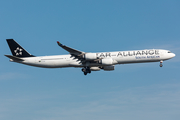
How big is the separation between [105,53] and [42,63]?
14590 mm

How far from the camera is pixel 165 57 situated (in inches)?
2394


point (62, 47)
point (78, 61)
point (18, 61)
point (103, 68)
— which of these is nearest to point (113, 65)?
point (103, 68)

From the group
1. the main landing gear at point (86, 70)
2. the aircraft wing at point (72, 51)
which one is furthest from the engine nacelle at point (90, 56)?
the main landing gear at point (86, 70)

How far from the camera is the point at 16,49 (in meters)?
66.1

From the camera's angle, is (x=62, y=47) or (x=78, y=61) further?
(x=78, y=61)

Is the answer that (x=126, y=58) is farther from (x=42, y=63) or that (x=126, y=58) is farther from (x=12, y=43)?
(x=12, y=43)

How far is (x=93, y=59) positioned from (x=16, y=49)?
64.6 feet

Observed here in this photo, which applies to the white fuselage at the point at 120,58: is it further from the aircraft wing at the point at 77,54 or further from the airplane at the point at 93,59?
the aircraft wing at the point at 77,54

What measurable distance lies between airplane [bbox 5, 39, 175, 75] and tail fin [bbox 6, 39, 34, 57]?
1147mm

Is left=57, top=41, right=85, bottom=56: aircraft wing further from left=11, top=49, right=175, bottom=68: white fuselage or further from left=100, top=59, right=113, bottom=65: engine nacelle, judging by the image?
left=100, top=59, right=113, bottom=65: engine nacelle

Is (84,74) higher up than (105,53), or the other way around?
(105,53)

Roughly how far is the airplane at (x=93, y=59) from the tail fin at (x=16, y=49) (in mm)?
1147

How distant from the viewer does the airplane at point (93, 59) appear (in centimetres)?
5938

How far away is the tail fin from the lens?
65.5 metres
